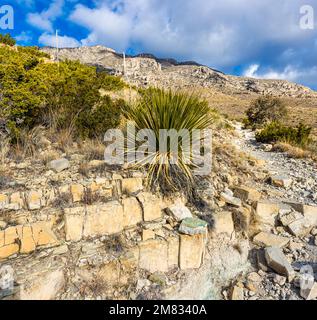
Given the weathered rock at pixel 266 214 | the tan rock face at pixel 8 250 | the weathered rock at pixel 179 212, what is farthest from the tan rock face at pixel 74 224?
the weathered rock at pixel 266 214

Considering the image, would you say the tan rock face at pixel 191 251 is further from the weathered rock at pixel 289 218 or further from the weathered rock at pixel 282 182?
the weathered rock at pixel 282 182

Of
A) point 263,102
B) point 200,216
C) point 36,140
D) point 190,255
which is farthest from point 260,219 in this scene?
point 263,102

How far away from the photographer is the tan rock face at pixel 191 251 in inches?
122

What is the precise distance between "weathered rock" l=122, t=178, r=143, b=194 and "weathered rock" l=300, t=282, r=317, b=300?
2527 millimetres

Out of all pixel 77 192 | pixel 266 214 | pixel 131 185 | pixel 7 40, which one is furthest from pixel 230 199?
pixel 7 40

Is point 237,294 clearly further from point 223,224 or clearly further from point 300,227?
point 300,227

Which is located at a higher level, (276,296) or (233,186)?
(233,186)

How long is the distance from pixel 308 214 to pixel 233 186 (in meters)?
1.33

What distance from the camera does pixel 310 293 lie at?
2699 mm

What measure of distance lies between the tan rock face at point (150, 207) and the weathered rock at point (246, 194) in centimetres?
169

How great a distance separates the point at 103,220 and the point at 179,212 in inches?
44.9

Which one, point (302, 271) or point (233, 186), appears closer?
point (302, 271)
